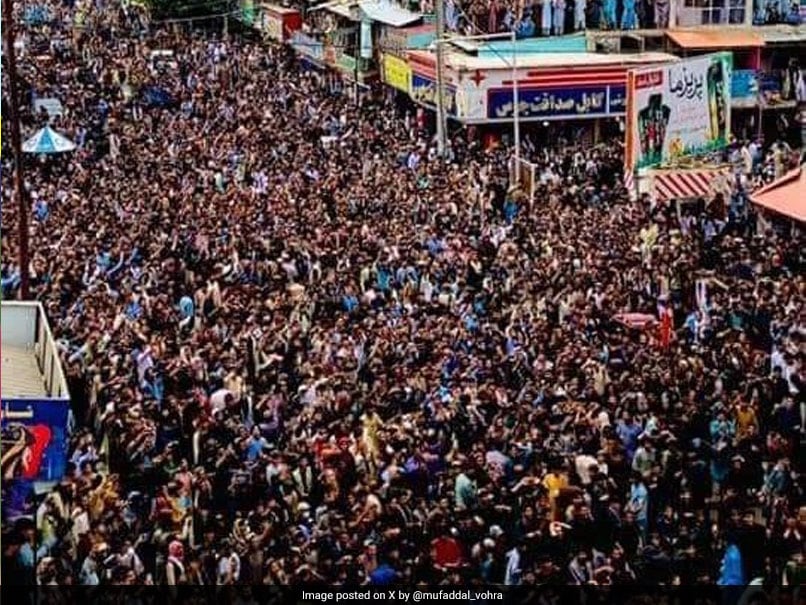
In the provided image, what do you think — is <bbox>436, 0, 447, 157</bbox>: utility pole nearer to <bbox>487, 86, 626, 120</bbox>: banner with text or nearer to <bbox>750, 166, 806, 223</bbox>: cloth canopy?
<bbox>487, 86, 626, 120</bbox>: banner with text

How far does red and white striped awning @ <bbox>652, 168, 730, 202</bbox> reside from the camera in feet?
91.1

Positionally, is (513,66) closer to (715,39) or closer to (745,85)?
(745,85)

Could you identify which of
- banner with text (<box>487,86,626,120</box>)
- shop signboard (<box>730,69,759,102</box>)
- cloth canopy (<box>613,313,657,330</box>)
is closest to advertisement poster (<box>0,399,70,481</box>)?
cloth canopy (<box>613,313,657,330</box>)

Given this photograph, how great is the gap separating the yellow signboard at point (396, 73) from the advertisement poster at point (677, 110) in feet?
35.5

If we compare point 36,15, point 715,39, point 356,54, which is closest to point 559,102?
point 715,39

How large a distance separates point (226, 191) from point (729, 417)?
50.9 ft

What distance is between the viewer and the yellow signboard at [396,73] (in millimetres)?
39969

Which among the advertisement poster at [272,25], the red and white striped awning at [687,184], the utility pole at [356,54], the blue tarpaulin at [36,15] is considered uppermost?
the red and white striped awning at [687,184]

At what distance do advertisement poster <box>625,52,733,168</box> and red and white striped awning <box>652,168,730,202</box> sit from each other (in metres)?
0.50

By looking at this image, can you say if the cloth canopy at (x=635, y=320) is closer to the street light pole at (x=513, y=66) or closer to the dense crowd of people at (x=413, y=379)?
the dense crowd of people at (x=413, y=379)

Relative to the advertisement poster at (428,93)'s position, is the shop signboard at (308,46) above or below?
below

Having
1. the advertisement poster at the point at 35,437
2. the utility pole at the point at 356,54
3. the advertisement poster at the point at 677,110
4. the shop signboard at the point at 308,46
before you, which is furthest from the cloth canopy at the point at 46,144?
the advertisement poster at the point at 35,437

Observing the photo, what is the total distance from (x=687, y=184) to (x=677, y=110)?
1597 mm

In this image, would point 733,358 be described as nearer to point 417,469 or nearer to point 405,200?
point 417,469
